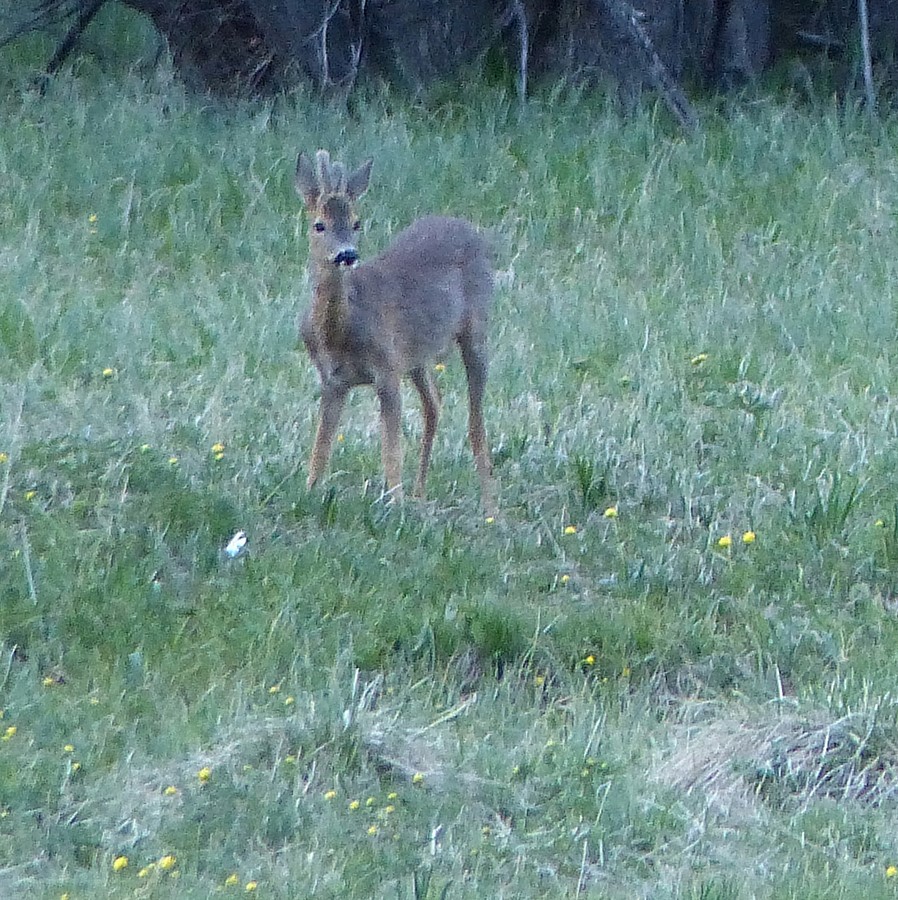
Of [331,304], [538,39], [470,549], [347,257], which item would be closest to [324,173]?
[347,257]

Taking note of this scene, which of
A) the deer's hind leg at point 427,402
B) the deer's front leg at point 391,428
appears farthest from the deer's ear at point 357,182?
the deer's hind leg at point 427,402

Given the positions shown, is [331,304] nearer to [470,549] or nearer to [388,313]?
[388,313]

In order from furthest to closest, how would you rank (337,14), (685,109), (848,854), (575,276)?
(337,14)
(685,109)
(575,276)
(848,854)

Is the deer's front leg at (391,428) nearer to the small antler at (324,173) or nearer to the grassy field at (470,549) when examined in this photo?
the grassy field at (470,549)

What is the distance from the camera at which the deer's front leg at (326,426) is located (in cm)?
724

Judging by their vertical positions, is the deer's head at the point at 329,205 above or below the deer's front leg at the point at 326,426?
above

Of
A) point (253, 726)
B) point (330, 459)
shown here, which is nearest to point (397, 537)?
point (330, 459)

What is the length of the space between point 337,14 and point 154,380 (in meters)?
6.14

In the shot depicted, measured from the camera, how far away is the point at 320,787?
5.05 metres

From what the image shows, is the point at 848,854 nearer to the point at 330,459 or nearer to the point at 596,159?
the point at 330,459

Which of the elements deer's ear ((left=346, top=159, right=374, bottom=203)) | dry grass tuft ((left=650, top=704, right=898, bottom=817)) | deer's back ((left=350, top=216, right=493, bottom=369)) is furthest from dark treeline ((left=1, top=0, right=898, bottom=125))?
dry grass tuft ((left=650, top=704, right=898, bottom=817))

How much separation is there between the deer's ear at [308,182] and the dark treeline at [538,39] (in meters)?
6.04

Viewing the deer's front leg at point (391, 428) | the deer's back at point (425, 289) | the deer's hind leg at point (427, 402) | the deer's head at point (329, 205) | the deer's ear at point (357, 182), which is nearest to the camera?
the deer's head at point (329, 205)

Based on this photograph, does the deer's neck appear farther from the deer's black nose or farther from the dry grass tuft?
the dry grass tuft
